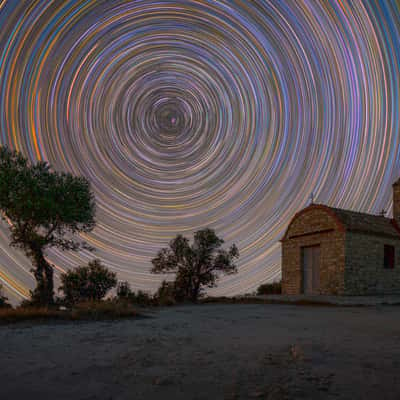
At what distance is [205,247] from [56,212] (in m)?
10.9

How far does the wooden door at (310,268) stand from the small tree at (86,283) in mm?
12992

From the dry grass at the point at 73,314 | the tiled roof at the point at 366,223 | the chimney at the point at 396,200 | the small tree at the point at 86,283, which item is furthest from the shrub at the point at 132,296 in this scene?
the chimney at the point at 396,200

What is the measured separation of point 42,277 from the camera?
19969 mm

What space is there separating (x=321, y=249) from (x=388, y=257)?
5034 millimetres

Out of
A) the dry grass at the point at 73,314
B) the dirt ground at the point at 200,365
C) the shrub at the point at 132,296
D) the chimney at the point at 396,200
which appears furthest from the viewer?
the chimney at the point at 396,200

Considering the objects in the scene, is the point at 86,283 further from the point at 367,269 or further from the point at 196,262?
the point at 367,269

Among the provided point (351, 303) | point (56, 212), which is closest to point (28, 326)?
point (56, 212)

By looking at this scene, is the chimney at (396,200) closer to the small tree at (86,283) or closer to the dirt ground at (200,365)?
the small tree at (86,283)

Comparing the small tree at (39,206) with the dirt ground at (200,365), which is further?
the small tree at (39,206)

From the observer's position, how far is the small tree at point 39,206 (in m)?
18.7

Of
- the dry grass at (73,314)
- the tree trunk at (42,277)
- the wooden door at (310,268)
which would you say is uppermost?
the wooden door at (310,268)

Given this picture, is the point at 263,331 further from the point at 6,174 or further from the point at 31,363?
the point at 6,174

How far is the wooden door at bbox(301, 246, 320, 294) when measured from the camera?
24531mm

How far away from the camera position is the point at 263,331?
7746 millimetres
